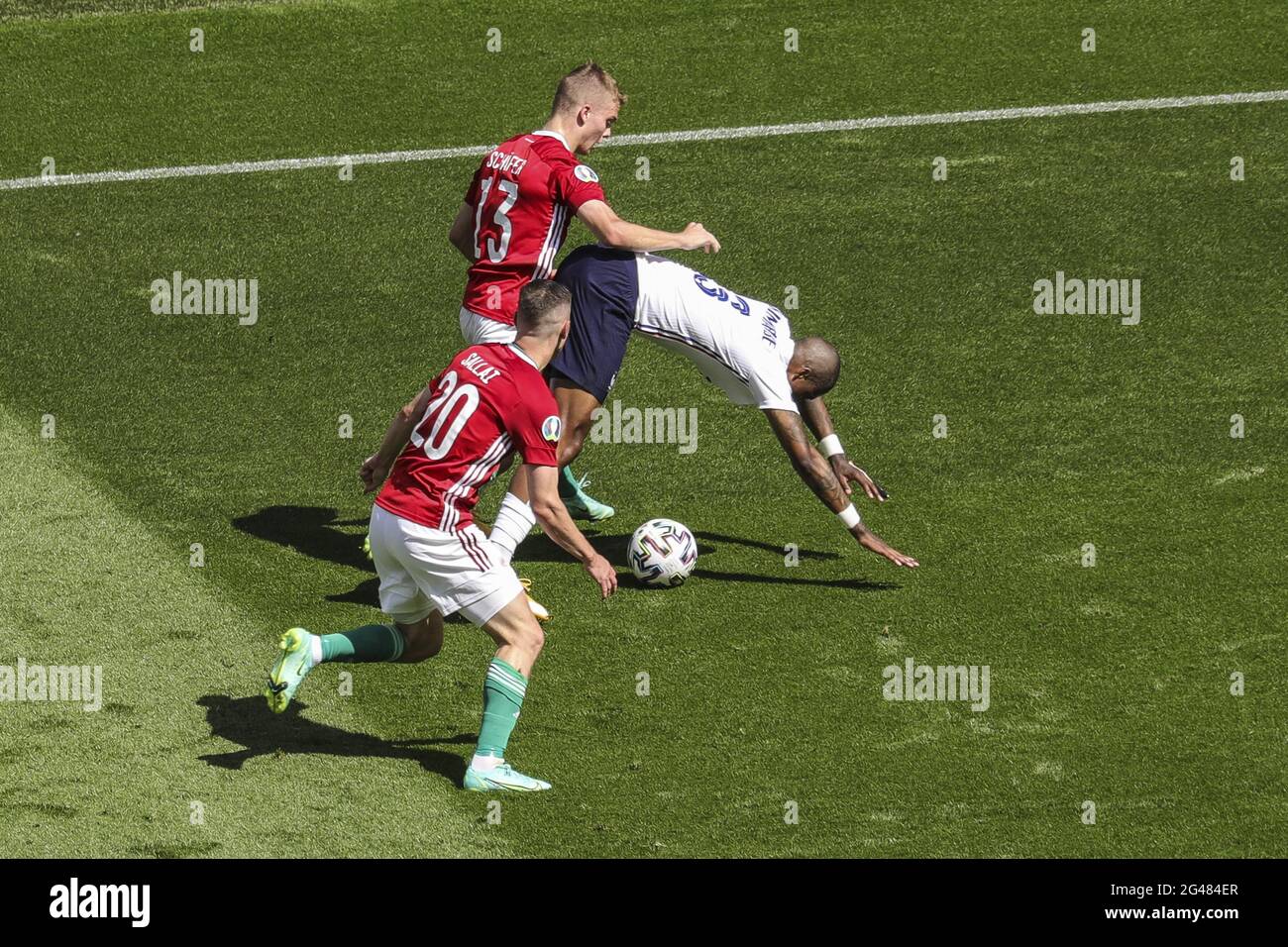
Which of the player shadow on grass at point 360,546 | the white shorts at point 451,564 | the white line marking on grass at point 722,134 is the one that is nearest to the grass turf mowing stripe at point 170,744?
the player shadow on grass at point 360,546

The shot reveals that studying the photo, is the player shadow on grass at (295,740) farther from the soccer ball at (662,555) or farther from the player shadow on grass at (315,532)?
the soccer ball at (662,555)

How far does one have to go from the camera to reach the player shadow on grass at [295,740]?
9195 millimetres

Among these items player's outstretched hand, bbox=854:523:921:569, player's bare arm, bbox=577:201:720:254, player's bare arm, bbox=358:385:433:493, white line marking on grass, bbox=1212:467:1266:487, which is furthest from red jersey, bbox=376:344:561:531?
white line marking on grass, bbox=1212:467:1266:487

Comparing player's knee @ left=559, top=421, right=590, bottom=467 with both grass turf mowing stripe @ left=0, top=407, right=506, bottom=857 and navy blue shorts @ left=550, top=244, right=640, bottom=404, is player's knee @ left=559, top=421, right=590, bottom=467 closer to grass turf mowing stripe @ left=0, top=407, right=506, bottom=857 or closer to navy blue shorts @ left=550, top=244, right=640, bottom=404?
navy blue shorts @ left=550, top=244, right=640, bottom=404

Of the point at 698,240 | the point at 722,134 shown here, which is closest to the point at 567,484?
the point at 698,240

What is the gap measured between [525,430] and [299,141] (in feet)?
31.6

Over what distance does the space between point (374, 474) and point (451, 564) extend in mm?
1698

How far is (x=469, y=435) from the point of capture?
343 inches

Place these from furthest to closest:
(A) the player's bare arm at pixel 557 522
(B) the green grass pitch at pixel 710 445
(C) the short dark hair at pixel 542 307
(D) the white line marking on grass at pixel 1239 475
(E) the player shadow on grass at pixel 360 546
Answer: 1. (D) the white line marking on grass at pixel 1239 475
2. (E) the player shadow on grass at pixel 360 546
3. (B) the green grass pitch at pixel 710 445
4. (C) the short dark hair at pixel 542 307
5. (A) the player's bare arm at pixel 557 522

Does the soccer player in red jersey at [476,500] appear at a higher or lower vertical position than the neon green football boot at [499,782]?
higher

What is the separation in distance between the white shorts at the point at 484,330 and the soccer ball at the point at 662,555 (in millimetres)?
1415

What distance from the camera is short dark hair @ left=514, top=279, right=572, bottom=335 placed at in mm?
8766

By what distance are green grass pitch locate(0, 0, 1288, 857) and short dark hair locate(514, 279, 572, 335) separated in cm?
214

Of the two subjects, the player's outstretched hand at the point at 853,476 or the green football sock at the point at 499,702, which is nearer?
the green football sock at the point at 499,702
